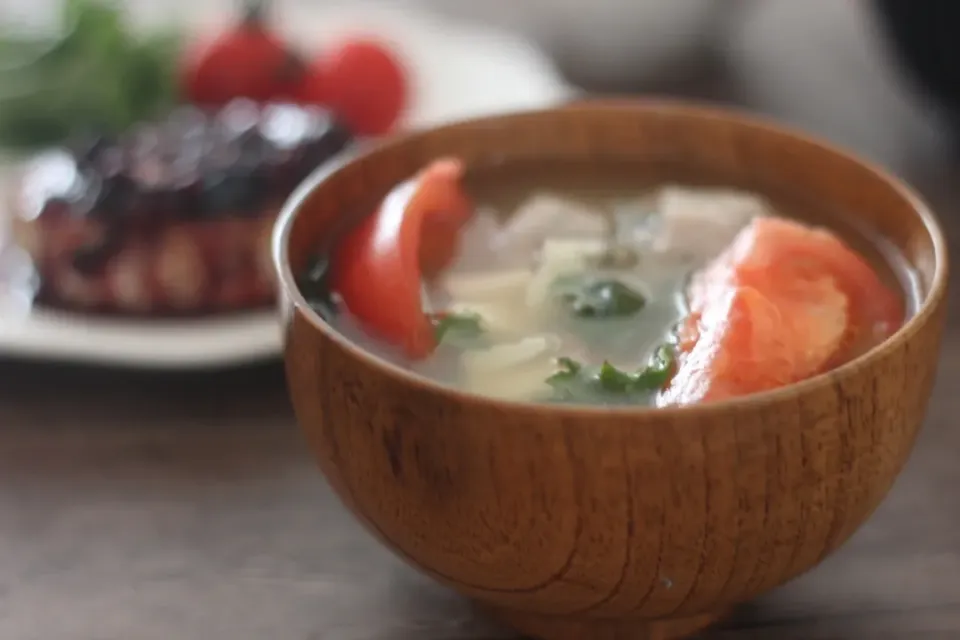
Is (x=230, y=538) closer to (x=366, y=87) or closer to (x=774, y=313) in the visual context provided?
(x=774, y=313)

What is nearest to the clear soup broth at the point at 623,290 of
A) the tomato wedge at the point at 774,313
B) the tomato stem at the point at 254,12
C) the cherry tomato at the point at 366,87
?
the tomato wedge at the point at 774,313

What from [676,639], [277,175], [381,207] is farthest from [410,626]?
[277,175]

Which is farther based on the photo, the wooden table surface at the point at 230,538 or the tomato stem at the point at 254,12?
the tomato stem at the point at 254,12

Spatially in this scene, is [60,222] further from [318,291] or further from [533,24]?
[533,24]

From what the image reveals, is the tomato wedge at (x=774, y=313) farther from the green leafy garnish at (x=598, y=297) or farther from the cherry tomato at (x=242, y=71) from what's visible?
the cherry tomato at (x=242, y=71)

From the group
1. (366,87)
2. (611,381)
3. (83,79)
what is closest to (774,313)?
(611,381)

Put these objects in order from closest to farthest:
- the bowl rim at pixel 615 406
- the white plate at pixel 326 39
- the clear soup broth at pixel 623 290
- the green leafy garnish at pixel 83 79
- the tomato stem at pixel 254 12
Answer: the bowl rim at pixel 615 406
the clear soup broth at pixel 623 290
the white plate at pixel 326 39
the green leafy garnish at pixel 83 79
the tomato stem at pixel 254 12

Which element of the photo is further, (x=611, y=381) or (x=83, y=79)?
(x=83, y=79)

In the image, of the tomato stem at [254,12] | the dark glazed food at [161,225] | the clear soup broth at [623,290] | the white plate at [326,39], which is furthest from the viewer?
the tomato stem at [254,12]
